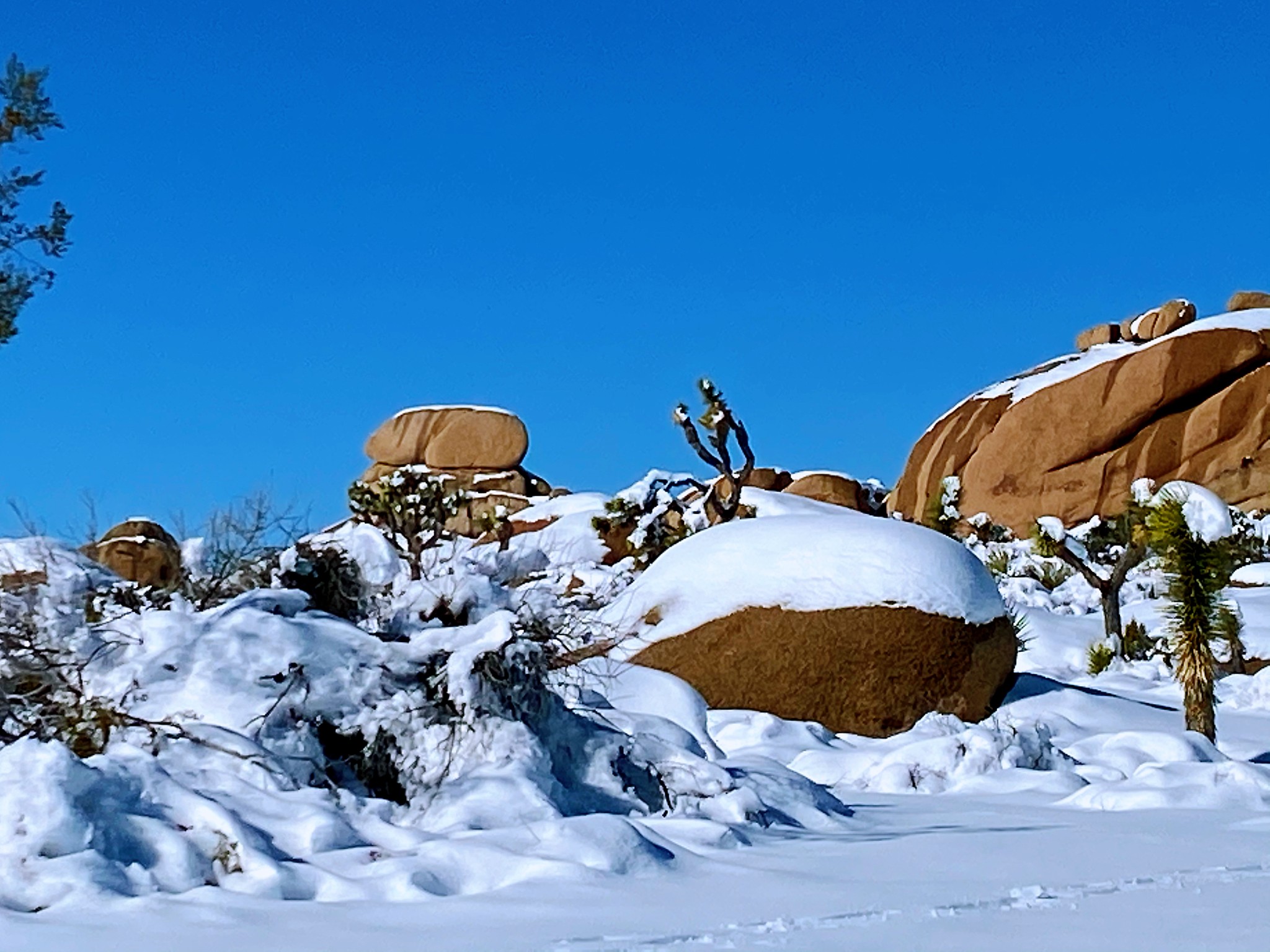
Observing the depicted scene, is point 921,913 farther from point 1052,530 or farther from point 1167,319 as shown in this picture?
point 1167,319

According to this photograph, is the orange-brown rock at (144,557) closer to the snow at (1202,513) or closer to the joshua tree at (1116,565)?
the snow at (1202,513)

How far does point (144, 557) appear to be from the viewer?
13.7 m

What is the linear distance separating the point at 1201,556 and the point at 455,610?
232 inches

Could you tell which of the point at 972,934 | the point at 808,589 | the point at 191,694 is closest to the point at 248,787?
the point at 191,694

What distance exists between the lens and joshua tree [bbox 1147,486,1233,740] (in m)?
11.2

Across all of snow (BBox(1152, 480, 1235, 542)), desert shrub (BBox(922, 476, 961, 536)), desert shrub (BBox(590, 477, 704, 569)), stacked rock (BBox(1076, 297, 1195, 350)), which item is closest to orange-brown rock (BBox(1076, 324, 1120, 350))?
stacked rock (BBox(1076, 297, 1195, 350))

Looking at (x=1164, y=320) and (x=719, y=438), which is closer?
(x=719, y=438)

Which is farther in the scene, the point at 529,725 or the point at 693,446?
the point at 693,446

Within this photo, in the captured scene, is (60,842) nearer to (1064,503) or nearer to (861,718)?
(861,718)

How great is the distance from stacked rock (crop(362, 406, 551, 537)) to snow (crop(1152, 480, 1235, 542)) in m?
41.9

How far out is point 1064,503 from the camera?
43.7m

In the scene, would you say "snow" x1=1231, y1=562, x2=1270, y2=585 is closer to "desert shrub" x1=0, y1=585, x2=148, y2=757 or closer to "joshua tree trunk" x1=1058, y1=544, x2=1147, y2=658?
"joshua tree trunk" x1=1058, y1=544, x2=1147, y2=658

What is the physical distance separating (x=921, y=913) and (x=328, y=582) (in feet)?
15.7

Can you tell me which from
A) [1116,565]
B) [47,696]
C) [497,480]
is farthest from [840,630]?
[497,480]
